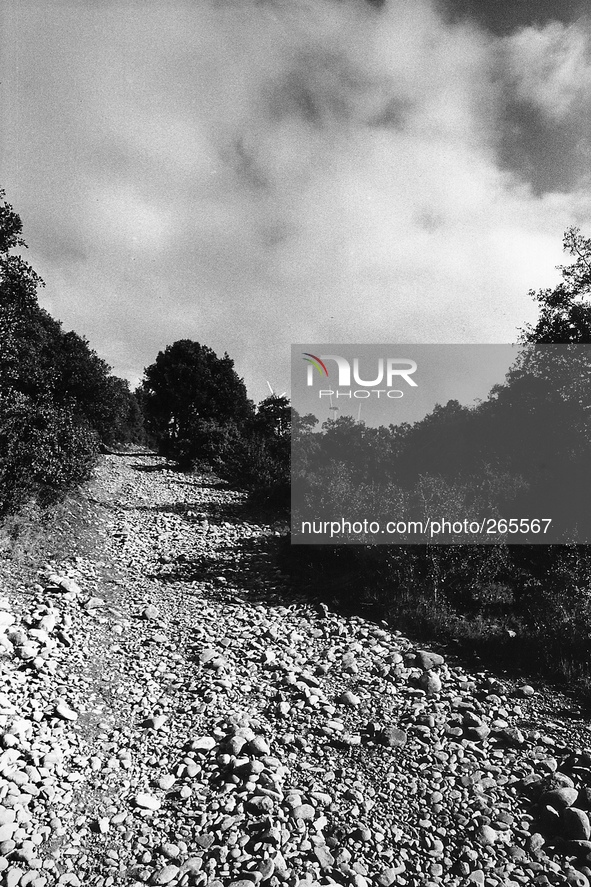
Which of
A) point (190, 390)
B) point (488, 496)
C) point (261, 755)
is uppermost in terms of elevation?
point (190, 390)

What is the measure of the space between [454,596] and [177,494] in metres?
14.1

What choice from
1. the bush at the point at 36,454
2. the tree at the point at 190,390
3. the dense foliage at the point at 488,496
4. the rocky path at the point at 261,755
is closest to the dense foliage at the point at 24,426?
the bush at the point at 36,454

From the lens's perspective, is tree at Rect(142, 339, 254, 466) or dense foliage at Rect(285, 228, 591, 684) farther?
tree at Rect(142, 339, 254, 466)

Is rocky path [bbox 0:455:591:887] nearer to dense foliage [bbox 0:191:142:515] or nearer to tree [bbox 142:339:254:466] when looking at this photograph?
dense foliage [bbox 0:191:142:515]

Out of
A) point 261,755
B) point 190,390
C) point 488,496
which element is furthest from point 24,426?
point 190,390

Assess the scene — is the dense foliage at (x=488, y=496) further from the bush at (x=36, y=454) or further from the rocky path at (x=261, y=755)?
the bush at (x=36, y=454)

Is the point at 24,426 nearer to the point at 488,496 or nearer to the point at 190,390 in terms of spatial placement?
the point at 488,496

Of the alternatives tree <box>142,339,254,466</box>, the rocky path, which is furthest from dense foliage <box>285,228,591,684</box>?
tree <box>142,339,254,466</box>

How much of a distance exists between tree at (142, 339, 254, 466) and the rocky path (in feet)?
98.1

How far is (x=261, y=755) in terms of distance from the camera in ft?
18.4

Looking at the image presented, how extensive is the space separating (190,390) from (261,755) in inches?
1396

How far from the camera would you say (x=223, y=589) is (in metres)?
11.0

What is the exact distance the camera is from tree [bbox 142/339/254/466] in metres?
39.0

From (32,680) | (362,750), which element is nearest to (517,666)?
(362,750)
